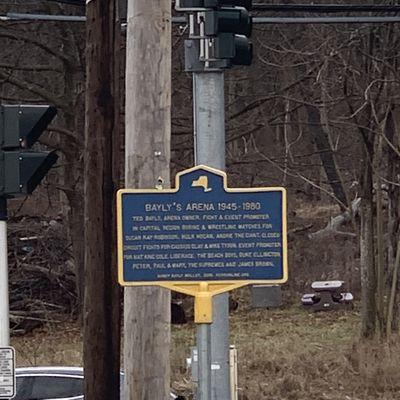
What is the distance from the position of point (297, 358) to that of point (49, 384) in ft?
19.1

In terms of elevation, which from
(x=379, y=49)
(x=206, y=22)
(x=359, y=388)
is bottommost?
(x=359, y=388)

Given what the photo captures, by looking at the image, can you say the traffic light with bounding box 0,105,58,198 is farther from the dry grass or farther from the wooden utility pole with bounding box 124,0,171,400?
the dry grass

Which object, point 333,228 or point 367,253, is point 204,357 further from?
point 333,228

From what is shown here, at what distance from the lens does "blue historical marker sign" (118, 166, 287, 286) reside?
7.15 metres

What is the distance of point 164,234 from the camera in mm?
7281

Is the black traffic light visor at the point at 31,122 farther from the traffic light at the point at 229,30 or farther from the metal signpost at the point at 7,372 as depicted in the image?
the metal signpost at the point at 7,372

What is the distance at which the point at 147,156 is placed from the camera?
874cm

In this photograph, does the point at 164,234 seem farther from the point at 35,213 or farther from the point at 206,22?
the point at 35,213

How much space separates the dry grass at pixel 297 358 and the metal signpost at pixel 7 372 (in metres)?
7.64

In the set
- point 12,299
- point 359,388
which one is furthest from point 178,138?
point 359,388

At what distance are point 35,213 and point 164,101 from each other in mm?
21796

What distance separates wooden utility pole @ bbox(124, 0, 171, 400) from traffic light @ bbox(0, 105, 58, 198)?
0.74 metres

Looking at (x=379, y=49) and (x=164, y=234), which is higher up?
(x=379, y=49)

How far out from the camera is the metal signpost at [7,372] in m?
9.06
